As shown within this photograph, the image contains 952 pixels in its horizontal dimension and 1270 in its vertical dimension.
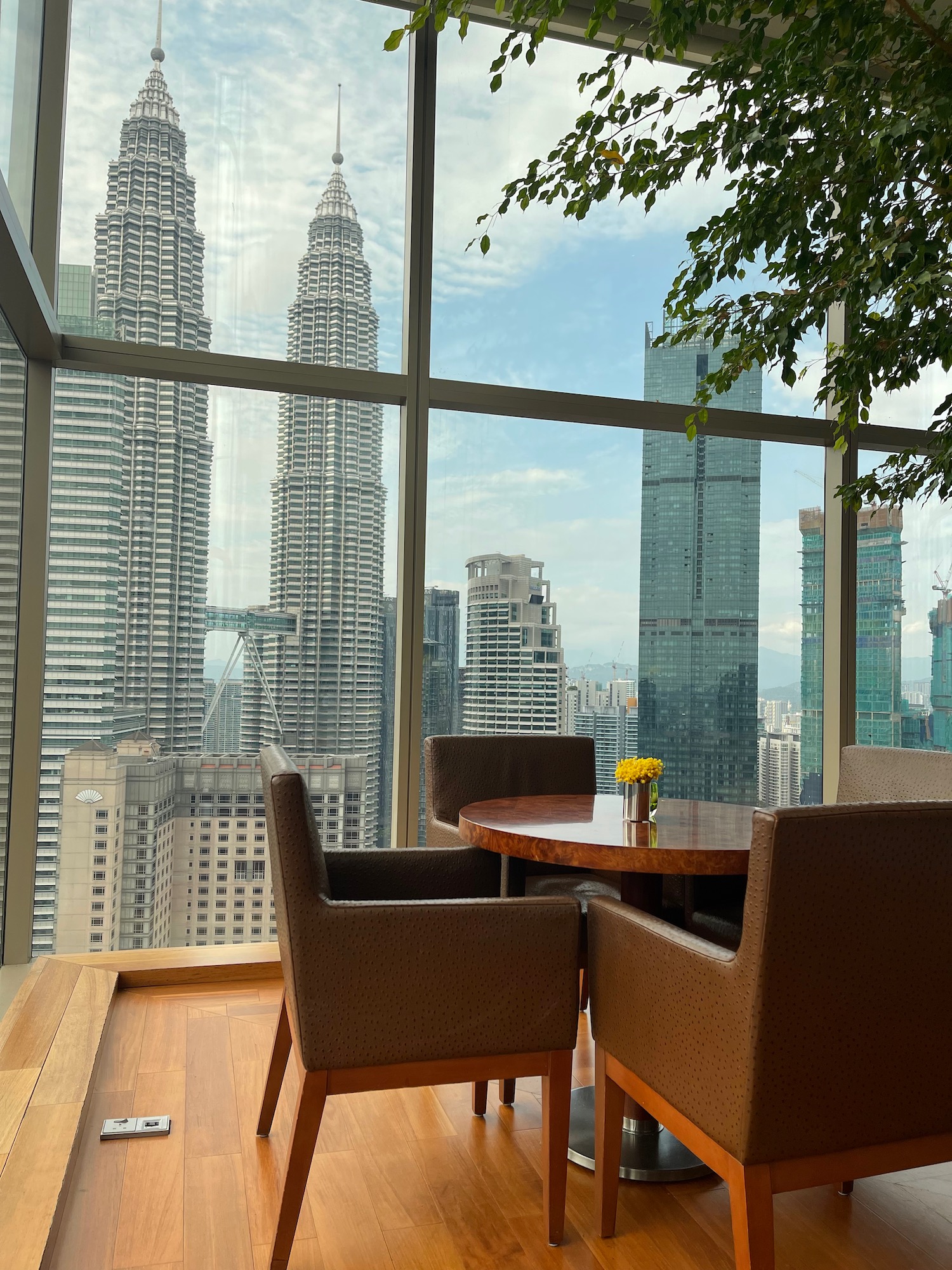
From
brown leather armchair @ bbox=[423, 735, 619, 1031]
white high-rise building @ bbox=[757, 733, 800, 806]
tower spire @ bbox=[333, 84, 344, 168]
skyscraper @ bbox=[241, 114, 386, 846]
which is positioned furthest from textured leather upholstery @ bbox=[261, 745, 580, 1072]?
tower spire @ bbox=[333, 84, 344, 168]

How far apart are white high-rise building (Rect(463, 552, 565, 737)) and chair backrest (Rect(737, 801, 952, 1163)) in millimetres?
2418

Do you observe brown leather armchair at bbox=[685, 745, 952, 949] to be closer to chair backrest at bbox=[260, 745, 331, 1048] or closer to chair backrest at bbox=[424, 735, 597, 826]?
chair backrest at bbox=[424, 735, 597, 826]

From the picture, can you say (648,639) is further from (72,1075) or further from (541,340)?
(72,1075)

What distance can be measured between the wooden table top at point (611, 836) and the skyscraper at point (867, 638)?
194 cm

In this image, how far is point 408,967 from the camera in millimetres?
1702

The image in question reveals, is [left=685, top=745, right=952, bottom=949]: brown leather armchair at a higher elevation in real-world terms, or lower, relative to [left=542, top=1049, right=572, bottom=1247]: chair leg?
higher

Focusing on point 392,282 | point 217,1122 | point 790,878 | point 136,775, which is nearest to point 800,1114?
point 790,878

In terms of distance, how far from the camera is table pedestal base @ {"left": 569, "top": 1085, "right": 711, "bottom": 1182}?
2.04m

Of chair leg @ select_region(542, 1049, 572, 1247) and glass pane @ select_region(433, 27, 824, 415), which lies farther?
glass pane @ select_region(433, 27, 824, 415)

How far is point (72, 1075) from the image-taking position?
2.27m

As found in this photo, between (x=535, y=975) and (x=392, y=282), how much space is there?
2.82 meters

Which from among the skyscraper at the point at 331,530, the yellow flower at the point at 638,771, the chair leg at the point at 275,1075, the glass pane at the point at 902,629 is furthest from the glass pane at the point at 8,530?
the glass pane at the point at 902,629

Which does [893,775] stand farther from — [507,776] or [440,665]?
[440,665]

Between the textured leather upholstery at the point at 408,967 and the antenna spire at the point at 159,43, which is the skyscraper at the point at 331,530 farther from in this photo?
the textured leather upholstery at the point at 408,967
